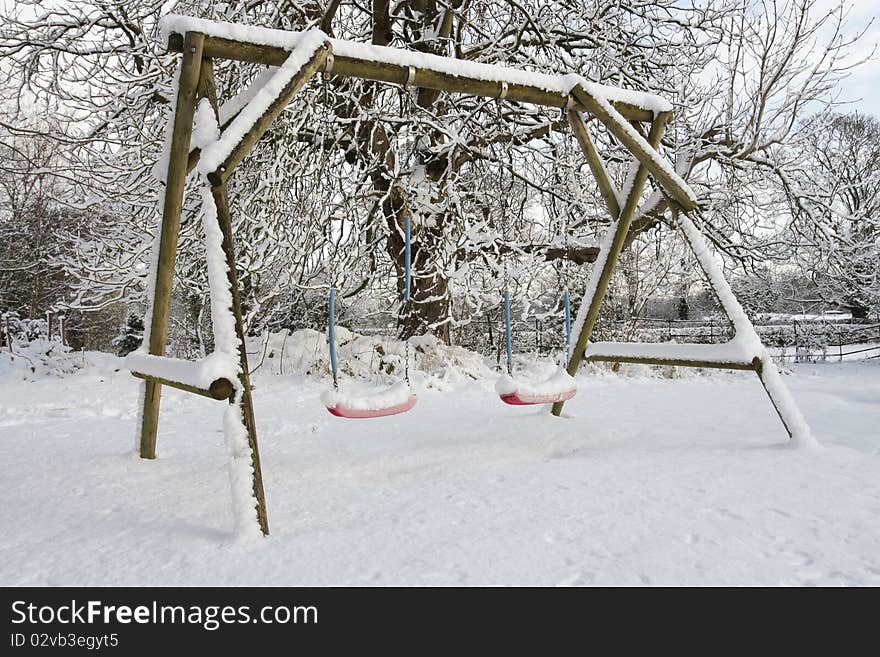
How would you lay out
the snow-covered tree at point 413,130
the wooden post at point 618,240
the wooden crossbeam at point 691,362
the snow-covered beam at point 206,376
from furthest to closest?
the snow-covered tree at point 413,130
the wooden post at point 618,240
the wooden crossbeam at point 691,362
the snow-covered beam at point 206,376

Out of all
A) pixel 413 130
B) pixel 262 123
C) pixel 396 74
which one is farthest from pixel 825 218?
pixel 262 123

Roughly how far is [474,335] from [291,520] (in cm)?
733

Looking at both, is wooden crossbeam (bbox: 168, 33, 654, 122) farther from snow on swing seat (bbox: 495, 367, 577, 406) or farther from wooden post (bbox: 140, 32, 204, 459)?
snow on swing seat (bbox: 495, 367, 577, 406)

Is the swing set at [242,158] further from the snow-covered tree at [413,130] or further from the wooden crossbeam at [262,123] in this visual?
the snow-covered tree at [413,130]

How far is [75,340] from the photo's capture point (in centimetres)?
1334

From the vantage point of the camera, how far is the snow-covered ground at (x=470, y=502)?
1481 millimetres

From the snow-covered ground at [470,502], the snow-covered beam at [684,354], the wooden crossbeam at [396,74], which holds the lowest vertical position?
the snow-covered ground at [470,502]

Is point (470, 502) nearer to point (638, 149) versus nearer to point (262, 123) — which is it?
point (262, 123)

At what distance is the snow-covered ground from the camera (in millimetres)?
1481

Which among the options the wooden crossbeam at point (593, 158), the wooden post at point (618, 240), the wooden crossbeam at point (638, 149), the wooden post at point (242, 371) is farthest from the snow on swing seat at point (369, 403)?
the wooden crossbeam at point (638, 149)

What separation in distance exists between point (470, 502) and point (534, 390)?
0.72 meters

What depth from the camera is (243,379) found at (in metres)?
1.82
